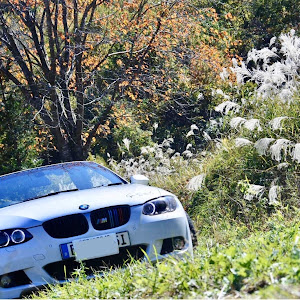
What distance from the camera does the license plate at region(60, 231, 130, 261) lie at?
5746 mm

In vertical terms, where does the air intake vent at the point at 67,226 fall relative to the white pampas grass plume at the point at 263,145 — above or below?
below

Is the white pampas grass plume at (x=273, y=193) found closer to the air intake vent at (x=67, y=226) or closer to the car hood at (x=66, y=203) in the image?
the car hood at (x=66, y=203)

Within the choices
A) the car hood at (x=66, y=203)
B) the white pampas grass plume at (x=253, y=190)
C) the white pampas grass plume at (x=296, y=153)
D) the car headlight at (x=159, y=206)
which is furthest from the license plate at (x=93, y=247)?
the white pampas grass plume at (x=296, y=153)

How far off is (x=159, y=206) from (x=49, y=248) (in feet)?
3.70

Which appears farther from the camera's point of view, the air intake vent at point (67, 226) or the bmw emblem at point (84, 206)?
the bmw emblem at point (84, 206)

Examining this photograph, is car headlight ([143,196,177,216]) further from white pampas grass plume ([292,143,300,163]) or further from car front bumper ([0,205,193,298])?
white pampas grass plume ([292,143,300,163])

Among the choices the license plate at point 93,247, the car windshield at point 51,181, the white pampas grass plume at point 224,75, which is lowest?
the license plate at point 93,247

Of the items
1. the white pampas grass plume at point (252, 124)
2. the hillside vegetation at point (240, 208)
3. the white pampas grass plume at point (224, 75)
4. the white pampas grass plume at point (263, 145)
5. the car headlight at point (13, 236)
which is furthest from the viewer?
Result: the white pampas grass plume at point (224, 75)

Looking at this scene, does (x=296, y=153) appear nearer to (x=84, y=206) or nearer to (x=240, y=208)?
(x=240, y=208)

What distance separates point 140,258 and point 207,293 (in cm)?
212

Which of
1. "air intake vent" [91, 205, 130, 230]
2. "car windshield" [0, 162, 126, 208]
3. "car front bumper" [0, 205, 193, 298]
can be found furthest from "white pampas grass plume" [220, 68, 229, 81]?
"air intake vent" [91, 205, 130, 230]

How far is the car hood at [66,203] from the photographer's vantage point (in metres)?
5.86

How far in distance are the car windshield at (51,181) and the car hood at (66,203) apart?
44cm

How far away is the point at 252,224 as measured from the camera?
27.9 ft
